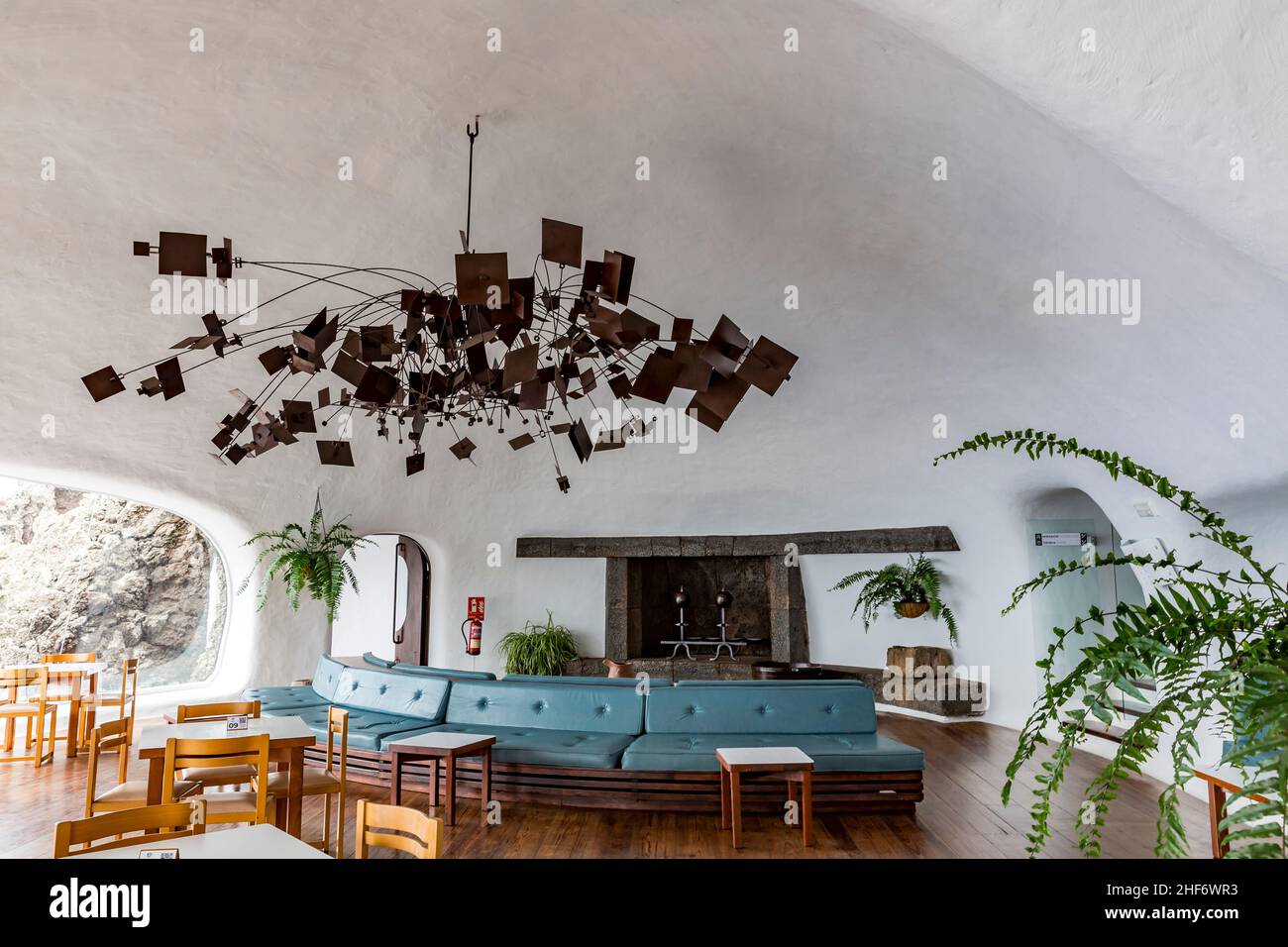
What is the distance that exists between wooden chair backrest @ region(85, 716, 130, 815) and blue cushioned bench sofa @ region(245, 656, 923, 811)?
998 mm

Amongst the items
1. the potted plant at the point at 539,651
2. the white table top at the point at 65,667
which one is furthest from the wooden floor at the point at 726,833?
the potted plant at the point at 539,651

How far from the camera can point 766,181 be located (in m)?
4.27

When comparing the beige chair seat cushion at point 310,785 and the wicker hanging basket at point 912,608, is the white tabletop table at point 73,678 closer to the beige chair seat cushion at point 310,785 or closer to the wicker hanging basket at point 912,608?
the beige chair seat cushion at point 310,785

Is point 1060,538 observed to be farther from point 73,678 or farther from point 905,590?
point 73,678

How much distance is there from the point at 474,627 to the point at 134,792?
5660 mm

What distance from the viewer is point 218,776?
381 centimetres

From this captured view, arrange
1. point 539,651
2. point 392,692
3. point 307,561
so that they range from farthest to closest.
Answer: point 539,651 → point 307,561 → point 392,692

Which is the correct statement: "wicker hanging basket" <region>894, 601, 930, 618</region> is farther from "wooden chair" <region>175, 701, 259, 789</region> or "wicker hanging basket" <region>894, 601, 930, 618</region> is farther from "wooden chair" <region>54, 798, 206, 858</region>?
"wooden chair" <region>54, 798, 206, 858</region>

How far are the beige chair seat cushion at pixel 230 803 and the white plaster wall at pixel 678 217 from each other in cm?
323

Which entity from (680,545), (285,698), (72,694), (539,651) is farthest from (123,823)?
(680,545)

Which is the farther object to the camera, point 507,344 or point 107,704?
point 107,704

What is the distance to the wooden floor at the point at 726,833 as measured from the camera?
3869mm
